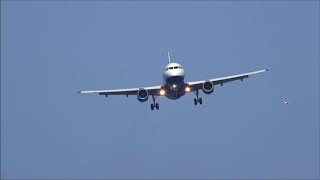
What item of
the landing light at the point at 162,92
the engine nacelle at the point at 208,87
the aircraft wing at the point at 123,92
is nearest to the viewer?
the engine nacelle at the point at 208,87

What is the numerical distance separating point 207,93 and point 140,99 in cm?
1032

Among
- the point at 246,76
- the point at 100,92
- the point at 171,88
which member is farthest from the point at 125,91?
the point at 246,76

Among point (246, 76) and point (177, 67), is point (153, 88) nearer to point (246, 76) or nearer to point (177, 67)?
point (177, 67)

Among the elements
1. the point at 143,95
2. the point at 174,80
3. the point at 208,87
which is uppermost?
the point at 174,80

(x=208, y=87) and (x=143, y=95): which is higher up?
(x=208, y=87)

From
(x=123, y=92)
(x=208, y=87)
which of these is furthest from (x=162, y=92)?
(x=123, y=92)

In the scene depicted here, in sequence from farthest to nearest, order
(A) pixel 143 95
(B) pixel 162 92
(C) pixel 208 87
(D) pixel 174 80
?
(B) pixel 162 92, (A) pixel 143 95, (C) pixel 208 87, (D) pixel 174 80

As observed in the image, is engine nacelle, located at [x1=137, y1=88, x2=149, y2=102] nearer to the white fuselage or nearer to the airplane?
the airplane

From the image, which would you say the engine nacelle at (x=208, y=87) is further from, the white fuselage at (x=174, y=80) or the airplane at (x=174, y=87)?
the white fuselage at (x=174, y=80)

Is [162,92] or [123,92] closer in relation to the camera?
[162,92]

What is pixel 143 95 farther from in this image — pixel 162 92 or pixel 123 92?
pixel 123 92

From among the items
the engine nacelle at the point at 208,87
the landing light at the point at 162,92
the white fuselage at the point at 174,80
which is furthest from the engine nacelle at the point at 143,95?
the engine nacelle at the point at 208,87

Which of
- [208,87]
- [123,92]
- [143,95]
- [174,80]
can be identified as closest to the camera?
[174,80]

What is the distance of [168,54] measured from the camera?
12006 centimetres
